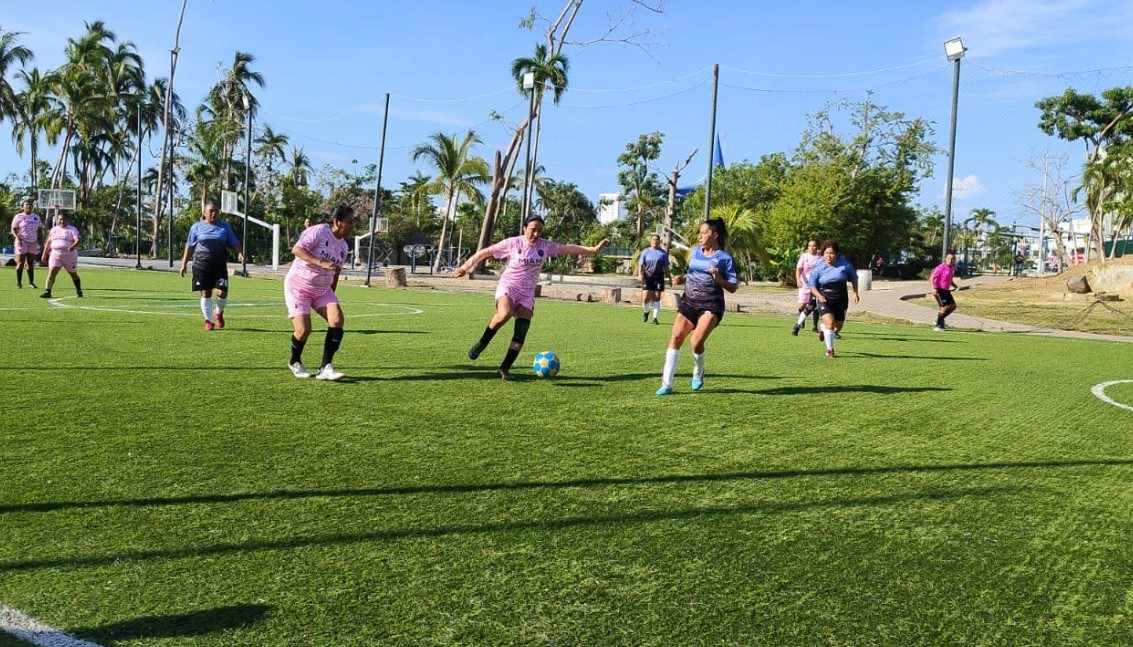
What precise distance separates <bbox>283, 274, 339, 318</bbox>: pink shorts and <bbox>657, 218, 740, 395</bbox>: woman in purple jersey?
328 centimetres

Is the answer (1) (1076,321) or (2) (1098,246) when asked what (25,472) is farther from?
(2) (1098,246)

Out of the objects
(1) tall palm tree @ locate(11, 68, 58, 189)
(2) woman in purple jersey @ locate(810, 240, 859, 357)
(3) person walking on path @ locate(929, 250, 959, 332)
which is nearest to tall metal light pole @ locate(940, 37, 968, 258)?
(3) person walking on path @ locate(929, 250, 959, 332)

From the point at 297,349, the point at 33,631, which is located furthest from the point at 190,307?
the point at 33,631

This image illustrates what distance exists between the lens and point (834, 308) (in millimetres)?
13180

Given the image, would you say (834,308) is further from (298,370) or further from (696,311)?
(298,370)

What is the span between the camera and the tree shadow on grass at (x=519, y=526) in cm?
353

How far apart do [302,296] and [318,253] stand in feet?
1.51

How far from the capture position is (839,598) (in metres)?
3.42

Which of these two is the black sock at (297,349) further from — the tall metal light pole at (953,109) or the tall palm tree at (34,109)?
the tall palm tree at (34,109)

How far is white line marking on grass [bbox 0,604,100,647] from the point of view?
2.80 metres

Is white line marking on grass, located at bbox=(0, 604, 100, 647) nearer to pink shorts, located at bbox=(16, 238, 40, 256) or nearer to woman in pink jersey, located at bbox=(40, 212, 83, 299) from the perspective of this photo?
woman in pink jersey, located at bbox=(40, 212, 83, 299)

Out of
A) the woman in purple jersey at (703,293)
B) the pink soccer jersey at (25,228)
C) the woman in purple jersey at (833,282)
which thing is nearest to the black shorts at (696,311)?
the woman in purple jersey at (703,293)

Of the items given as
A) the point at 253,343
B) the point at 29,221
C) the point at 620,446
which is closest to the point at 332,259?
the point at 253,343

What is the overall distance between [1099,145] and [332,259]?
63141mm
